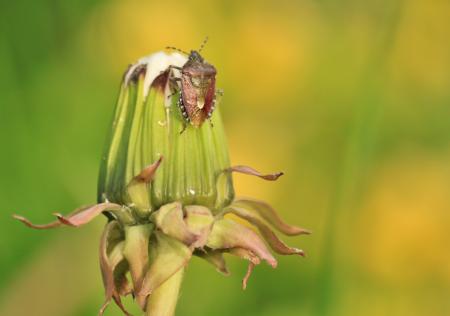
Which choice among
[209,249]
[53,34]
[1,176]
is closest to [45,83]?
[53,34]

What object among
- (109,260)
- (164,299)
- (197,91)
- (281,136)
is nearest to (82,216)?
(109,260)

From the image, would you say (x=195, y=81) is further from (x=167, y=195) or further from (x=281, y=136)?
(x=281, y=136)

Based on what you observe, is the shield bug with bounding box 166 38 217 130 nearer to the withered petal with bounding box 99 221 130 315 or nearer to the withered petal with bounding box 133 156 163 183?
the withered petal with bounding box 133 156 163 183

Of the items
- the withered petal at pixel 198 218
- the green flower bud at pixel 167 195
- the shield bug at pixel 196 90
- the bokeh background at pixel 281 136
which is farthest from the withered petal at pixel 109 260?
the bokeh background at pixel 281 136

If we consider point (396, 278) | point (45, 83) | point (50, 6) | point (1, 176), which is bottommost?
point (396, 278)

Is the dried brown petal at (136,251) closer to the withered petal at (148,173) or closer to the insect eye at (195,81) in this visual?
the withered petal at (148,173)

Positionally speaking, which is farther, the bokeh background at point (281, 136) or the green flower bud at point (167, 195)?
the bokeh background at point (281, 136)

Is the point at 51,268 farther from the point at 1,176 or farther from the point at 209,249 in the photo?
the point at 209,249
